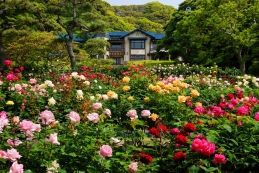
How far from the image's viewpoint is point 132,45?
144 ft

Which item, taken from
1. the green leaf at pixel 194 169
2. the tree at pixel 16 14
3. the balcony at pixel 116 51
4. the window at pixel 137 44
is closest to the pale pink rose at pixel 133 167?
the green leaf at pixel 194 169

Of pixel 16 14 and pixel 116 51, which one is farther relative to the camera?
pixel 116 51

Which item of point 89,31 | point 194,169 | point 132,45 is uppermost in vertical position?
point 132,45

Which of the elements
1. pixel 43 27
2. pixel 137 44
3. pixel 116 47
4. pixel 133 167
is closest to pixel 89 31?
pixel 43 27

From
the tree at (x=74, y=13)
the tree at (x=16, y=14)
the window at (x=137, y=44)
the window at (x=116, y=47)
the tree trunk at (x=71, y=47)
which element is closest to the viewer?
the tree at (x=16, y=14)

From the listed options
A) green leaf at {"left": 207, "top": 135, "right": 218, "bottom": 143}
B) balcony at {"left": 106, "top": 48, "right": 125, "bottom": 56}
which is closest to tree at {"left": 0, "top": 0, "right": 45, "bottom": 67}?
green leaf at {"left": 207, "top": 135, "right": 218, "bottom": 143}

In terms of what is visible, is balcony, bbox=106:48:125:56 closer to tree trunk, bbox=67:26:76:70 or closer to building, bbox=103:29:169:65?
building, bbox=103:29:169:65

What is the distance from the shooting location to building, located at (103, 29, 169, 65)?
142ft

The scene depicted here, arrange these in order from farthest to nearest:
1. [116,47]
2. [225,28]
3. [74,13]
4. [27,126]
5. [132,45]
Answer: [116,47] → [132,45] → [225,28] → [74,13] → [27,126]

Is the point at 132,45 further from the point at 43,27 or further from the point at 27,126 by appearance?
the point at 27,126

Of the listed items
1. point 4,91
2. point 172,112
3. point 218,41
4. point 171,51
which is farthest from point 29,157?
point 171,51

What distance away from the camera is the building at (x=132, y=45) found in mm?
43188

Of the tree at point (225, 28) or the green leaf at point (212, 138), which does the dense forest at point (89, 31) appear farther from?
the green leaf at point (212, 138)

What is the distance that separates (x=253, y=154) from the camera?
112 inches
